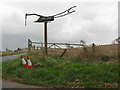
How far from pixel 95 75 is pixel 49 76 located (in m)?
2.19

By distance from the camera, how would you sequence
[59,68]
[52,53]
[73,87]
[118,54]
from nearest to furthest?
[73,87]
[59,68]
[118,54]
[52,53]

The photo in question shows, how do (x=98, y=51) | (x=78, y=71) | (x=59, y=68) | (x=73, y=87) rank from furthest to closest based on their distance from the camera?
(x=98, y=51) < (x=59, y=68) < (x=78, y=71) < (x=73, y=87)

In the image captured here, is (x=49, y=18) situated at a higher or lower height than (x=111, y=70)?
higher

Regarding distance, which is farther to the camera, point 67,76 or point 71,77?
point 67,76

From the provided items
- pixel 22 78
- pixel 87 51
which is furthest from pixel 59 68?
pixel 87 51

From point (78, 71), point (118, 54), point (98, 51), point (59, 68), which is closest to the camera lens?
point (78, 71)

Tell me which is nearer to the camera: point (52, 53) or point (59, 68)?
point (59, 68)

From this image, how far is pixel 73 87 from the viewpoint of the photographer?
320 inches

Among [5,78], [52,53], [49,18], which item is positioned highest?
[49,18]

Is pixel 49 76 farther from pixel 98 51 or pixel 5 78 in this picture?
pixel 98 51

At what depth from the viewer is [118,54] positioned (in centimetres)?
1357

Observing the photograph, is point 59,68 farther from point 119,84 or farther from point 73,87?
point 119,84

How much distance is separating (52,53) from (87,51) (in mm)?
3201

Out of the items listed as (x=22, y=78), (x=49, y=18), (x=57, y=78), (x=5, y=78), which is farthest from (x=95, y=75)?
(x=49, y=18)
